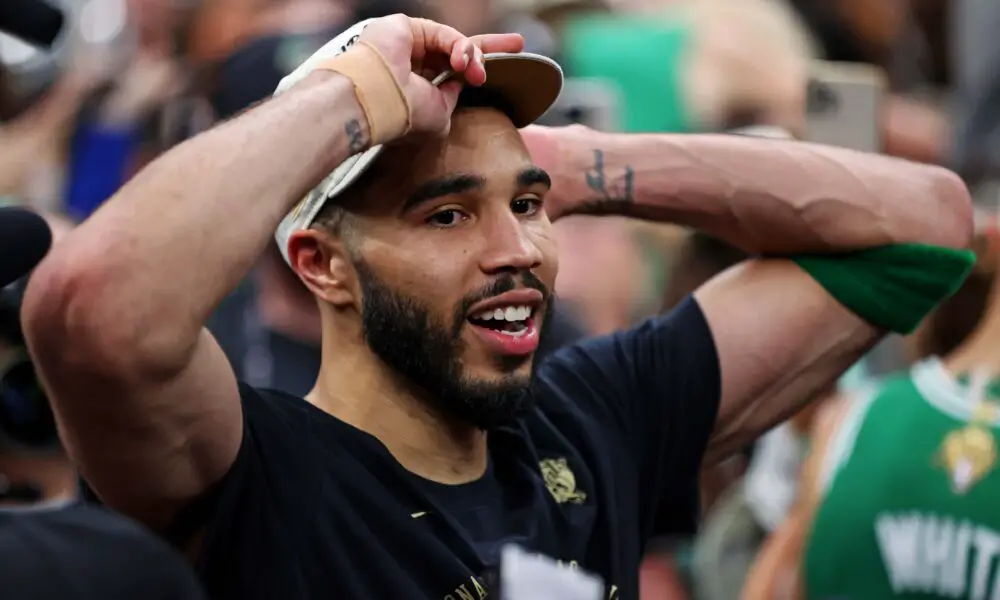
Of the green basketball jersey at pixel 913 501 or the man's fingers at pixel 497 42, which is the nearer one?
the man's fingers at pixel 497 42

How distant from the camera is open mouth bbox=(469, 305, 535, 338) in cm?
256

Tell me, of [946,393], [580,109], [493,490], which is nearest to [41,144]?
[580,109]

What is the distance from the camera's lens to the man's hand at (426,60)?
2416mm

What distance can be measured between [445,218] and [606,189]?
1.79ft

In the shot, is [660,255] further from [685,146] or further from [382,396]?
[382,396]

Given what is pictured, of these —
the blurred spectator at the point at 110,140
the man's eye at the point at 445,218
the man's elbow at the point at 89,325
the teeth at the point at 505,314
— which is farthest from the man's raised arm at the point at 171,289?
the blurred spectator at the point at 110,140

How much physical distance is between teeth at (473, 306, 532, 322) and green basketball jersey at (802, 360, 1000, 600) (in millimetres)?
1587

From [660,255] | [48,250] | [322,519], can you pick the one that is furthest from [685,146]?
[660,255]

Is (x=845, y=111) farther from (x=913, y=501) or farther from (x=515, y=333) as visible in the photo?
(x=515, y=333)

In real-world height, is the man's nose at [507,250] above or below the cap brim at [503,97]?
below

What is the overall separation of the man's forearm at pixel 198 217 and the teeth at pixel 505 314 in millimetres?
359

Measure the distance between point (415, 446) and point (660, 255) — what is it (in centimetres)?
336

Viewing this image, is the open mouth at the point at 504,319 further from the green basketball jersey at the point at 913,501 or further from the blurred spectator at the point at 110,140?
the blurred spectator at the point at 110,140

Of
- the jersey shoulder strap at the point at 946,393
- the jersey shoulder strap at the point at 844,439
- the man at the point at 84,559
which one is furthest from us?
the jersey shoulder strap at the point at 844,439
